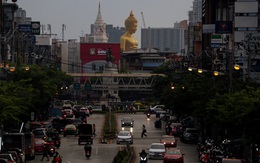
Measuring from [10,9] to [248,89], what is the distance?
11877 centimetres

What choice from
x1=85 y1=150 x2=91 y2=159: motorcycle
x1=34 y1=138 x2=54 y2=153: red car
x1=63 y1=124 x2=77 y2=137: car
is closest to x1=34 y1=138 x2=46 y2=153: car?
x1=34 y1=138 x2=54 y2=153: red car

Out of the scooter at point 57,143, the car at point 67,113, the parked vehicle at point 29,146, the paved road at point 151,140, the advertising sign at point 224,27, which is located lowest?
the car at point 67,113

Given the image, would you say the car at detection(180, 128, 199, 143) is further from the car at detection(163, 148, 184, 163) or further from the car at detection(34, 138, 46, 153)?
the car at detection(163, 148, 184, 163)

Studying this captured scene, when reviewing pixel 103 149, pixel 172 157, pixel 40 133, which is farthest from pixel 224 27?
pixel 172 157

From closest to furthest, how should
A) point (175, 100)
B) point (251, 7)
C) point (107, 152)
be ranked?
point (107, 152) → point (175, 100) → point (251, 7)

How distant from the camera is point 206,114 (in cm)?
8612

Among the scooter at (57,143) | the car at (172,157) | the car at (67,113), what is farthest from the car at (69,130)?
the car at (172,157)

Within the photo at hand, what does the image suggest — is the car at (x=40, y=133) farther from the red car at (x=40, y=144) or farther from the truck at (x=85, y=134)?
the truck at (x=85, y=134)

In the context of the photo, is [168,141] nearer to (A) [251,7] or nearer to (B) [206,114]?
(B) [206,114]

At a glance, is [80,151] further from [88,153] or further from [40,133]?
[88,153]

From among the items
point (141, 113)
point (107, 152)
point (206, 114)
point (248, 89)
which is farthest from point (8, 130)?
point (141, 113)

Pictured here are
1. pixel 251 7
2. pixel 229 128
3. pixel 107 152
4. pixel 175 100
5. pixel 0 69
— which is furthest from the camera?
pixel 251 7

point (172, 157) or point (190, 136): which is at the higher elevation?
point (172, 157)

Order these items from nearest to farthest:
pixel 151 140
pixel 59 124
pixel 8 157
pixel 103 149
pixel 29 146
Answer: pixel 8 157 → pixel 29 146 → pixel 103 149 → pixel 151 140 → pixel 59 124
